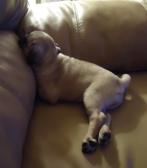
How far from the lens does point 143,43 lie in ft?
5.26

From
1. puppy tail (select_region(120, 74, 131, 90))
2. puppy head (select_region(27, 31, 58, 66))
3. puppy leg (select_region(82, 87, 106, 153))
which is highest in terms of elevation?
puppy head (select_region(27, 31, 58, 66))

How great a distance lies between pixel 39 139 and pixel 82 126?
162mm

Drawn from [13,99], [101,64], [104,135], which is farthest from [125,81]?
[13,99]

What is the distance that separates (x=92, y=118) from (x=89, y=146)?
0.53 feet

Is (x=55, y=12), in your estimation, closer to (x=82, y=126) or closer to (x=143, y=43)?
(x=143, y=43)

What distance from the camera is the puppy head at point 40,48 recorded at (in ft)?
4.50

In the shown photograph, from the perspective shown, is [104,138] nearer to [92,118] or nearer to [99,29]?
[92,118]

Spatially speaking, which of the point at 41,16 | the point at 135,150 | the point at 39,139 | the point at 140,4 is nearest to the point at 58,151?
the point at 39,139

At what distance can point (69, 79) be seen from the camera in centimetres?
142

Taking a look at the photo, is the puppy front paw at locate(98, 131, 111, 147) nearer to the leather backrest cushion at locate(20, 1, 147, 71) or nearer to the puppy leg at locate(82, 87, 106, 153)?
the puppy leg at locate(82, 87, 106, 153)

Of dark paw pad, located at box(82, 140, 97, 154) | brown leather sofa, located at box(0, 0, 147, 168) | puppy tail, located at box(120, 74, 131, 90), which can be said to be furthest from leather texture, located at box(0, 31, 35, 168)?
puppy tail, located at box(120, 74, 131, 90)

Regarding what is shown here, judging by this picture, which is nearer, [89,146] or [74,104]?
[89,146]

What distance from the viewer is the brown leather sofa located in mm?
1072

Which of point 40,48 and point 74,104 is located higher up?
point 40,48
